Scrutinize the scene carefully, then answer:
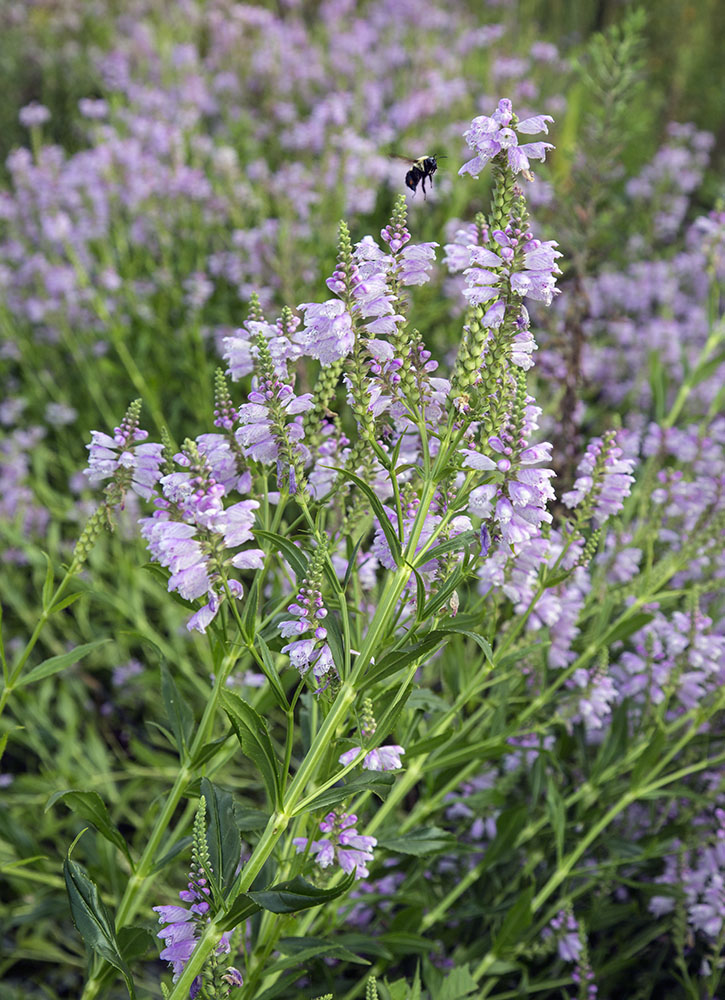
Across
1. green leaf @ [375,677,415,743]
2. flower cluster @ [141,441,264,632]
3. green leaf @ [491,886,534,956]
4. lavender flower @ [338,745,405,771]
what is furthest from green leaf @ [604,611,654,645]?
flower cluster @ [141,441,264,632]

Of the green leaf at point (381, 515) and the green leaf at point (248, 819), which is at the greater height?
the green leaf at point (381, 515)

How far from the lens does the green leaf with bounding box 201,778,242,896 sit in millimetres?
1529

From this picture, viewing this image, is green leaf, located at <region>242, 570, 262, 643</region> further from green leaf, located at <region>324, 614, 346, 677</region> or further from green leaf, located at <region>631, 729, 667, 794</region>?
green leaf, located at <region>631, 729, 667, 794</region>

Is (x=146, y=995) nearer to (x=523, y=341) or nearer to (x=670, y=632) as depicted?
(x=670, y=632)

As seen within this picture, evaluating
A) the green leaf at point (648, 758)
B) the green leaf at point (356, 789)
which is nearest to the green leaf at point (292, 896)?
the green leaf at point (356, 789)

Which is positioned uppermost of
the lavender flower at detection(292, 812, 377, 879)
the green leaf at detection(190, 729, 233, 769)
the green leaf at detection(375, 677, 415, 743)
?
the green leaf at detection(375, 677, 415, 743)

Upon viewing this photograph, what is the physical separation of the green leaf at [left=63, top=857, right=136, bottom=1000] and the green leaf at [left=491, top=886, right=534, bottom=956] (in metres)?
0.97

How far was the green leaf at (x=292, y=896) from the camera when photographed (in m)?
1.38

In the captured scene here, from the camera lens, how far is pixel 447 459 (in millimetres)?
1429

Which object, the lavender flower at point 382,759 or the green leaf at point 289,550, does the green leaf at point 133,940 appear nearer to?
the lavender flower at point 382,759

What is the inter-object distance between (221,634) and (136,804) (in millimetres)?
2125

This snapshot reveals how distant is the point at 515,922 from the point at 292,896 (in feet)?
3.01

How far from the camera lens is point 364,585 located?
2.07m

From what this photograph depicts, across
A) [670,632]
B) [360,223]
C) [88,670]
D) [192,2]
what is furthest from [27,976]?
[192,2]
